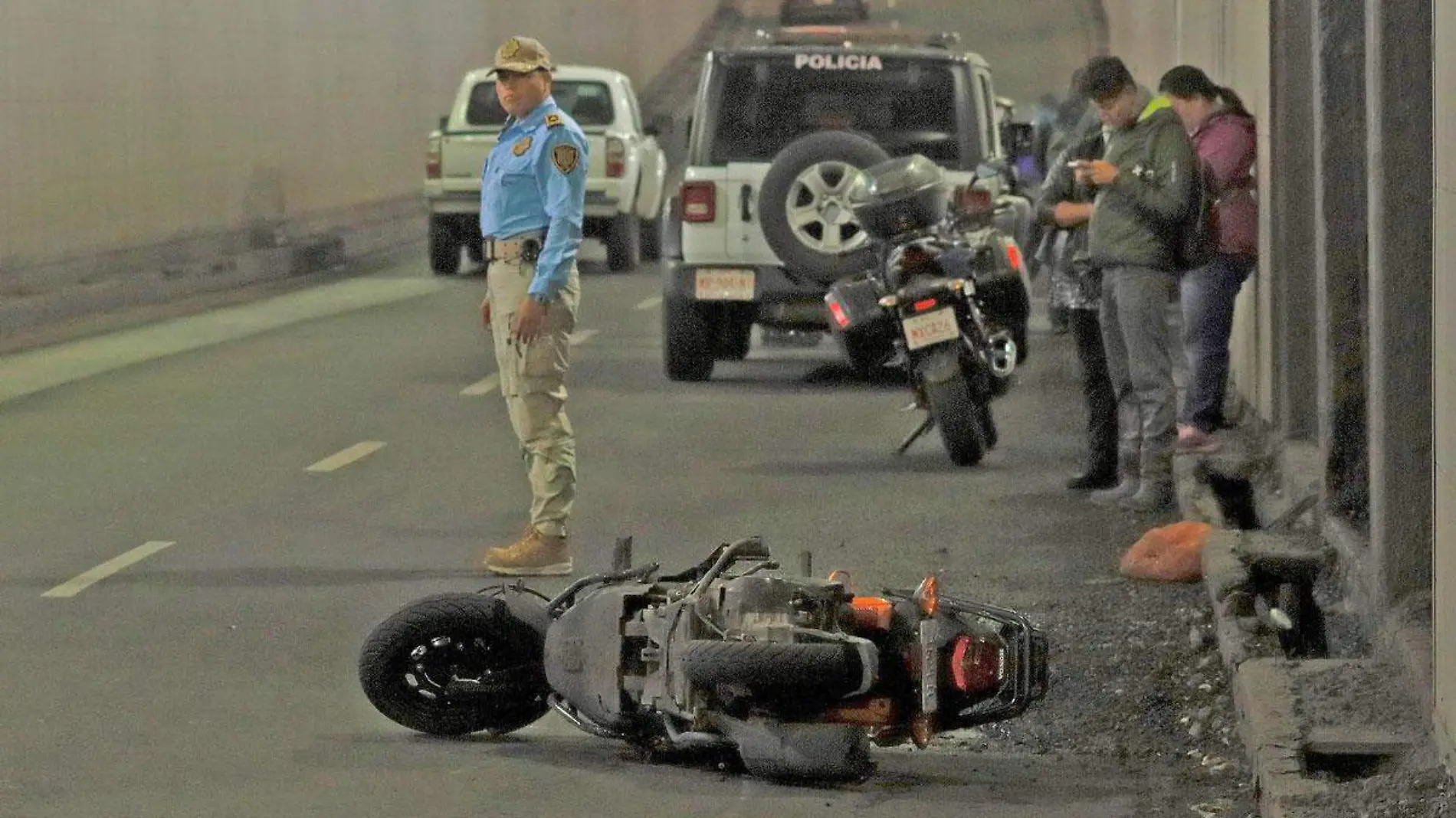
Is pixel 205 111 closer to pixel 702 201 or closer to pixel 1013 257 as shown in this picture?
pixel 702 201

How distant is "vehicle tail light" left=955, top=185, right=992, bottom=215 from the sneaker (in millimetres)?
1458

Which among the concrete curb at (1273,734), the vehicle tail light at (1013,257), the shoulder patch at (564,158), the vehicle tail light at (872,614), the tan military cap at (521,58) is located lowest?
the concrete curb at (1273,734)

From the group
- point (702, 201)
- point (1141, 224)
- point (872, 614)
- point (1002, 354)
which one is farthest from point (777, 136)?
point (872, 614)

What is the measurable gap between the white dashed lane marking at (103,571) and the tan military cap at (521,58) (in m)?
2.24

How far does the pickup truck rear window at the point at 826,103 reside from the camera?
16.6 meters

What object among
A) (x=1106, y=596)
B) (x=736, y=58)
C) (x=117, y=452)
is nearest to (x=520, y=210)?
(x=1106, y=596)

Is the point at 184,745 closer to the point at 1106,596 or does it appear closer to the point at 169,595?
the point at 169,595

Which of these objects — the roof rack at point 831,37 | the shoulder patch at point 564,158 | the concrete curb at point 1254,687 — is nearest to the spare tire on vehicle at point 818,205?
the roof rack at point 831,37

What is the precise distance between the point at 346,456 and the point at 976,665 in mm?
7296

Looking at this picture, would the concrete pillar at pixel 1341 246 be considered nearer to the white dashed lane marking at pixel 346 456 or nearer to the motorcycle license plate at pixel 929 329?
the motorcycle license plate at pixel 929 329

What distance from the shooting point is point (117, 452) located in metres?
13.5

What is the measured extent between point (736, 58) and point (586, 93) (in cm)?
1228

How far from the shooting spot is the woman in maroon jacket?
12.5 metres

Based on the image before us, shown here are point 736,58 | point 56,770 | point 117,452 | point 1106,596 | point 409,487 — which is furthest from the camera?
point 736,58
